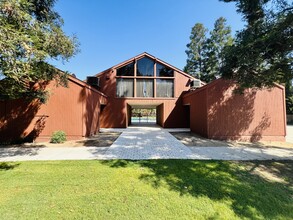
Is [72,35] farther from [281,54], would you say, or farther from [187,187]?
[281,54]

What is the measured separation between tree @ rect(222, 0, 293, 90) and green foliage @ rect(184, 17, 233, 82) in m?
24.2

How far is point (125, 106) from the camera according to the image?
1705 centimetres

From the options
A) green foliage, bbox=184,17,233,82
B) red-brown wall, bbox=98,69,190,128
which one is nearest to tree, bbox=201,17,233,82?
green foliage, bbox=184,17,233,82

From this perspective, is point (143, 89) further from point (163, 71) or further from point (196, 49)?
point (196, 49)

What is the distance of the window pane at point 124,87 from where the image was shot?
56.4 ft

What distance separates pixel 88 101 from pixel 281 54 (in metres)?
10.1

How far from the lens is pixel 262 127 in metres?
10.2

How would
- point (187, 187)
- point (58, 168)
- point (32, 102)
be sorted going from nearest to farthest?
point (187, 187), point (58, 168), point (32, 102)

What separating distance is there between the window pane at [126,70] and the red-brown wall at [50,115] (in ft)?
24.2

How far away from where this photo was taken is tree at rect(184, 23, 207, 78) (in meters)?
32.6

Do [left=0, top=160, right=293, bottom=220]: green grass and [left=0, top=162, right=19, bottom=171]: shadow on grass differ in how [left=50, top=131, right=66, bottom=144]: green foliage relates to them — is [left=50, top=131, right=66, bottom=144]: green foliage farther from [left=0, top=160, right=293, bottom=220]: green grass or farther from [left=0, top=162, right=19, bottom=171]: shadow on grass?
[left=0, top=160, right=293, bottom=220]: green grass

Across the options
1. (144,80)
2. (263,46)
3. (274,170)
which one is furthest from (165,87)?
(274,170)


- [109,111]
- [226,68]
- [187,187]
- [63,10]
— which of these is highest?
[63,10]

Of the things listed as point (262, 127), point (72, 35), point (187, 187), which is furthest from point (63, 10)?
point (262, 127)
